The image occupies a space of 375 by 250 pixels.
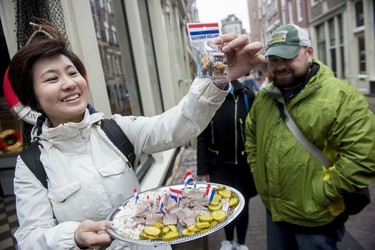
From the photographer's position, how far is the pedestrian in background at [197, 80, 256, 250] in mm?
2941

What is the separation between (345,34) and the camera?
43.0 feet

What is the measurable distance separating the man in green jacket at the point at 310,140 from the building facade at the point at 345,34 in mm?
11328

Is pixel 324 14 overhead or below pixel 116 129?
overhead

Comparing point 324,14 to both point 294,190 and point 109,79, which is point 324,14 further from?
point 294,190

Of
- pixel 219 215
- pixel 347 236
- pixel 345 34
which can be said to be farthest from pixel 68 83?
pixel 345 34

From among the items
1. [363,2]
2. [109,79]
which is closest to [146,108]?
[109,79]

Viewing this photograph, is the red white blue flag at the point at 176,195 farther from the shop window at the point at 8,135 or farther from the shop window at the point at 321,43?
the shop window at the point at 321,43

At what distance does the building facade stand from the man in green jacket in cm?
1133

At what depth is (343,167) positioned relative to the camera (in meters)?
1.85

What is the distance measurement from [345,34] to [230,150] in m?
13.0

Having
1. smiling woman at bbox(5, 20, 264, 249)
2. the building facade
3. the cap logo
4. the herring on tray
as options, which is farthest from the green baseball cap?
the building facade

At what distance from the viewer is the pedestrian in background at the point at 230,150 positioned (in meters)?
2.94

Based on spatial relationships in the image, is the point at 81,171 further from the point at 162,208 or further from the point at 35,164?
the point at 162,208

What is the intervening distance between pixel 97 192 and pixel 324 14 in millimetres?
16813
